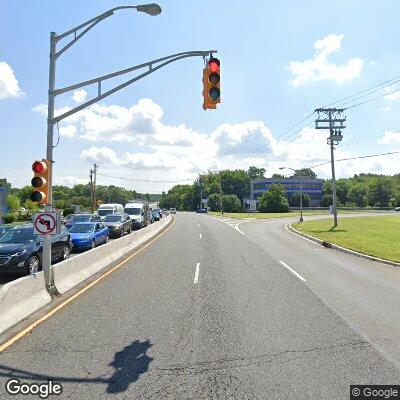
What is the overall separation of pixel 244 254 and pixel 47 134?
10.9m

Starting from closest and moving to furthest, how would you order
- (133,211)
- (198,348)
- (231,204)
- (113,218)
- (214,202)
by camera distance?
(198,348)
(113,218)
(133,211)
(231,204)
(214,202)

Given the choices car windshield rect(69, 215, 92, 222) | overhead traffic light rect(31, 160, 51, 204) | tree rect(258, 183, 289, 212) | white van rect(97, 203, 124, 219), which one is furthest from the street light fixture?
tree rect(258, 183, 289, 212)

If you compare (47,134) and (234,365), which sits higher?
(47,134)

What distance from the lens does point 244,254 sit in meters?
18.8

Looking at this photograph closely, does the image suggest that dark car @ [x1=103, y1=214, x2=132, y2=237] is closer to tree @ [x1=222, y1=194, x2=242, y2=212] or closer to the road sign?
the road sign

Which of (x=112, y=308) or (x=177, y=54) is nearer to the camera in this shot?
(x=112, y=308)

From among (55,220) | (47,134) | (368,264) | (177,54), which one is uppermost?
(177,54)

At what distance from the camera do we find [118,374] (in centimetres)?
528

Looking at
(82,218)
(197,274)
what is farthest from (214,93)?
(82,218)

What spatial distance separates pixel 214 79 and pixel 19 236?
8956mm

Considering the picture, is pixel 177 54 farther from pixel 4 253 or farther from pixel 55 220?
pixel 4 253

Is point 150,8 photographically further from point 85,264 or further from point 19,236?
point 19,236

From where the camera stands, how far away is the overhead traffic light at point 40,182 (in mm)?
9695

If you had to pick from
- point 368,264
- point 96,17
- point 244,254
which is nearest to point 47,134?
point 96,17
